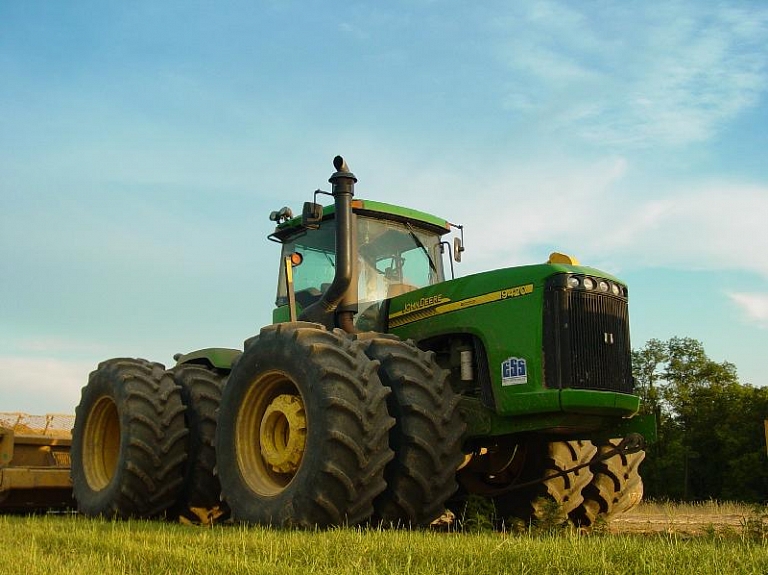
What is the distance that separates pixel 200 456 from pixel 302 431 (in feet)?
6.96

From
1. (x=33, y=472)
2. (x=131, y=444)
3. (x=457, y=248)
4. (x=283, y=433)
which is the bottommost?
(x=33, y=472)

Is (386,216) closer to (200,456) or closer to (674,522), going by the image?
(200,456)

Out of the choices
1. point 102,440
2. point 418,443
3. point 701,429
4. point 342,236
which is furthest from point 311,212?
point 701,429

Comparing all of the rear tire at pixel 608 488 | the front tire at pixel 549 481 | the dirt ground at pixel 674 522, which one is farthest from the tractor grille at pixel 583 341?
the rear tire at pixel 608 488

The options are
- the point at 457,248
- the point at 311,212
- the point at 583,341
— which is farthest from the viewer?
the point at 457,248

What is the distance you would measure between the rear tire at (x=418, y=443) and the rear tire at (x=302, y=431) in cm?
20

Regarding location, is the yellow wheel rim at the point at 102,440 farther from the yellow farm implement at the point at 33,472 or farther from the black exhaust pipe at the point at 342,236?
the black exhaust pipe at the point at 342,236

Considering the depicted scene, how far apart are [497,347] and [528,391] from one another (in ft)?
1.61

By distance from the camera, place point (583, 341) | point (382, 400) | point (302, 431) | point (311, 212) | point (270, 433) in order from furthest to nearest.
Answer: point (311, 212), point (270, 433), point (583, 341), point (302, 431), point (382, 400)

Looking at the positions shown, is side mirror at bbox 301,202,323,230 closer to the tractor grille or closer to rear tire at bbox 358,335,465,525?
rear tire at bbox 358,335,465,525

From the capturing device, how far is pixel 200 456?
27.8 ft

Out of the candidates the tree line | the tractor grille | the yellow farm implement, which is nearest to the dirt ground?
the tractor grille

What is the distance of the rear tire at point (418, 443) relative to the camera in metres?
6.35

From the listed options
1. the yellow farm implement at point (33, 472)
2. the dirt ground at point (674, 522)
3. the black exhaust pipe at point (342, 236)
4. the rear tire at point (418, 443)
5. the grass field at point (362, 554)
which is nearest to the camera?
the grass field at point (362, 554)
